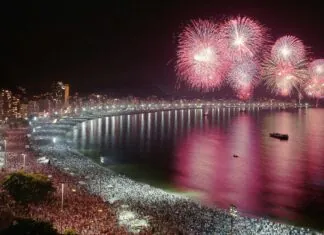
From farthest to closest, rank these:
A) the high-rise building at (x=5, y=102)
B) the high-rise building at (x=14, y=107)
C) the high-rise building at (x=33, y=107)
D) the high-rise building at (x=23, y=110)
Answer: the high-rise building at (x=33, y=107) → the high-rise building at (x=23, y=110) → the high-rise building at (x=14, y=107) → the high-rise building at (x=5, y=102)

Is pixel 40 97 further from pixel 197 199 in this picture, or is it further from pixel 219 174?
pixel 197 199

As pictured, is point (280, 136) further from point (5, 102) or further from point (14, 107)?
point (14, 107)

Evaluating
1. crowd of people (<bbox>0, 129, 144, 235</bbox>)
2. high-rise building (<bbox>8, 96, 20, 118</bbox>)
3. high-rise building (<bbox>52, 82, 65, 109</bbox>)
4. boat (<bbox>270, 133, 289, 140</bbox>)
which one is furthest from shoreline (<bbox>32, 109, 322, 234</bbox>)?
high-rise building (<bbox>52, 82, 65, 109</bbox>)

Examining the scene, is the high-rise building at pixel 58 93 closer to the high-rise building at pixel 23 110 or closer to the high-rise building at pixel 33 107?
the high-rise building at pixel 33 107

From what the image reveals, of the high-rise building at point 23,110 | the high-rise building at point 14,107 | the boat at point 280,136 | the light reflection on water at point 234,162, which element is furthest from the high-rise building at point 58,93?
the boat at point 280,136

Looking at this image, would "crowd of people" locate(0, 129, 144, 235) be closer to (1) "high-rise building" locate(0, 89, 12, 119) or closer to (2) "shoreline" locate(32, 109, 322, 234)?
(2) "shoreline" locate(32, 109, 322, 234)

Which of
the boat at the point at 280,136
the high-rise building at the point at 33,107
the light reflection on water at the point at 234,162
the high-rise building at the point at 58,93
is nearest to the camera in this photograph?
the light reflection on water at the point at 234,162

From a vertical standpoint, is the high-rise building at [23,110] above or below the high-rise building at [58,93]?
below

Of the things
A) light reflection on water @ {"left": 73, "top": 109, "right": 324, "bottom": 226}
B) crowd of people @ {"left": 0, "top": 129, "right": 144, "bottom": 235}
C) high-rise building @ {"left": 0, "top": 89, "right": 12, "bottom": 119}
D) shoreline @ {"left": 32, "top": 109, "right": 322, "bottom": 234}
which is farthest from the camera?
high-rise building @ {"left": 0, "top": 89, "right": 12, "bottom": 119}

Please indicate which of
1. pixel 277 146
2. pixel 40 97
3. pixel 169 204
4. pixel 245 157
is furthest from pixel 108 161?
pixel 40 97

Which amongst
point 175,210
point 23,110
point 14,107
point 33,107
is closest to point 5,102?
point 14,107
